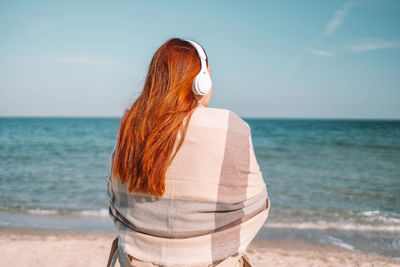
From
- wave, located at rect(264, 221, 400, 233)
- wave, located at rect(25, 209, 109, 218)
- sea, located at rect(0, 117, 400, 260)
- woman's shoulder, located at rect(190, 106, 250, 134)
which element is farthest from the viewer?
wave, located at rect(25, 209, 109, 218)

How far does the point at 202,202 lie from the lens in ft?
3.58

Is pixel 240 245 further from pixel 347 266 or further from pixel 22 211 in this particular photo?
pixel 22 211

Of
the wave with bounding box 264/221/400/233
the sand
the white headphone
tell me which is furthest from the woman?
the wave with bounding box 264/221/400/233

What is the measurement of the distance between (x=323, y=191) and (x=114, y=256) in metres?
6.87

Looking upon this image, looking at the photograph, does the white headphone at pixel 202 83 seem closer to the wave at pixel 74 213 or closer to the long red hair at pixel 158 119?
the long red hair at pixel 158 119

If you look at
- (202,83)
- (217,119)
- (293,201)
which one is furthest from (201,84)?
(293,201)

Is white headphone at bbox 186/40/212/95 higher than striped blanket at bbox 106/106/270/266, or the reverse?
white headphone at bbox 186/40/212/95

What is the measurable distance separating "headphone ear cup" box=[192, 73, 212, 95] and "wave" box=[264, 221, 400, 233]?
4285 mm

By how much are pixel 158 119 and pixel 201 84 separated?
192 mm

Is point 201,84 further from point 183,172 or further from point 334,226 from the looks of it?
point 334,226

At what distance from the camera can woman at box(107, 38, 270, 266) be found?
1066 mm

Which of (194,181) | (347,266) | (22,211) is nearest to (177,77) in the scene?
(194,181)

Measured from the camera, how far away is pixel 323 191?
7.39 metres

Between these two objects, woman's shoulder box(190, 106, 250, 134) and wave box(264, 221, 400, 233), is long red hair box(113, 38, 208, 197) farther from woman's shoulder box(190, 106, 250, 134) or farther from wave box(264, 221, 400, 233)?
wave box(264, 221, 400, 233)
